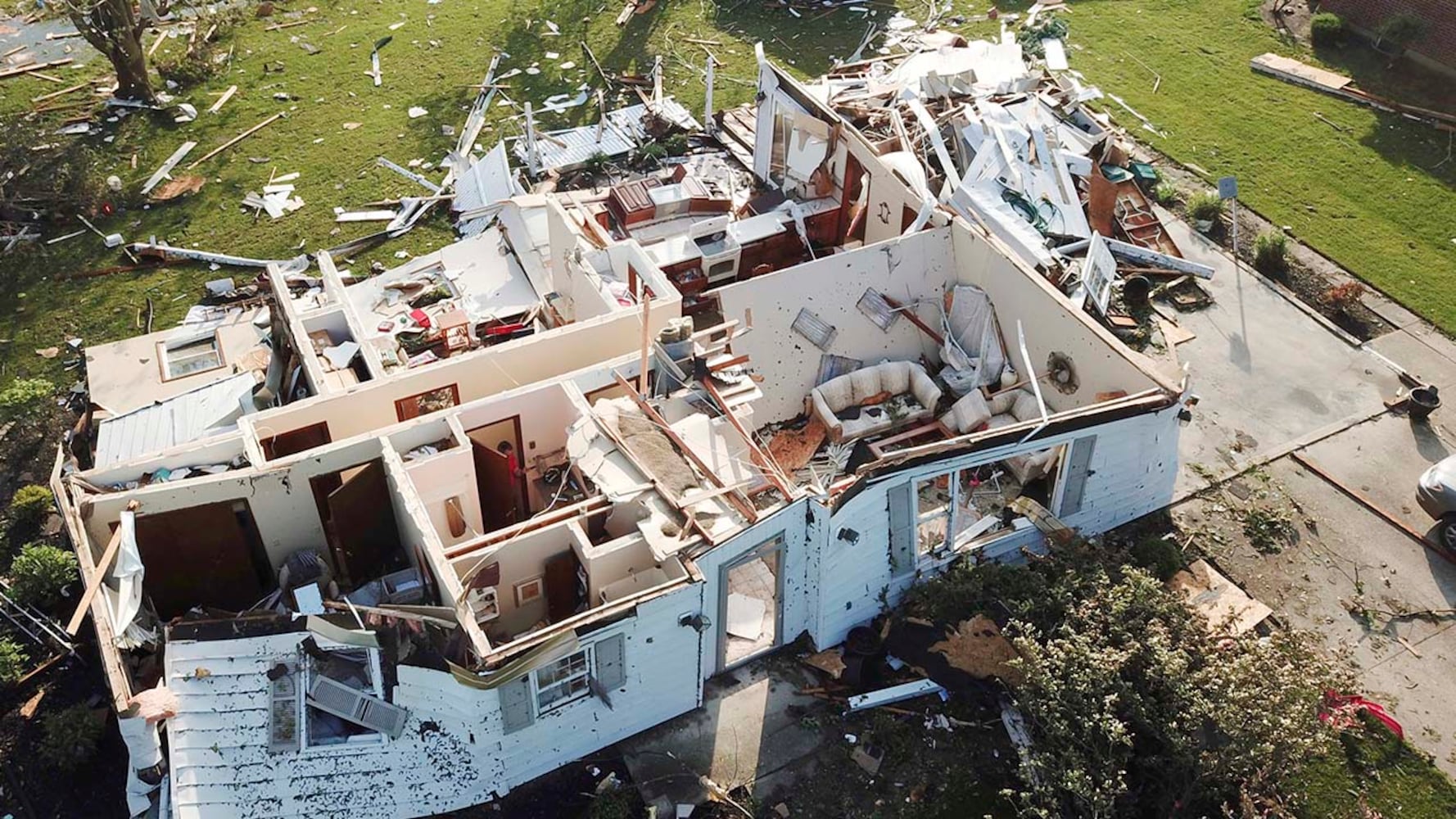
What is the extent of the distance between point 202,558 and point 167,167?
15.3m

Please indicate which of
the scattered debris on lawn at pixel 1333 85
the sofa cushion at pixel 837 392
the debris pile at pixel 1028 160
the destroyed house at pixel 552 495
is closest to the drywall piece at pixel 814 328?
the destroyed house at pixel 552 495

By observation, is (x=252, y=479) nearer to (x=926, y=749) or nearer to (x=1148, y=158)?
(x=926, y=749)

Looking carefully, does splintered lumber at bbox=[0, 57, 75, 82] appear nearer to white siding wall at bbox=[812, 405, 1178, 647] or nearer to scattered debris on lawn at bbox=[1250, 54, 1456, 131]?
white siding wall at bbox=[812, 405, 1178, 647]

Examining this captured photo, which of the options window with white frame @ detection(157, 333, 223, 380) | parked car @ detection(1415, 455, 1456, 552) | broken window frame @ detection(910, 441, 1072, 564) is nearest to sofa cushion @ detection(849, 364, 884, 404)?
broken window frame @ detection(910, 441, 1072, 564)

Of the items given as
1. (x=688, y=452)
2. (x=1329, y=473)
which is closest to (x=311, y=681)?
(x=688, y=452)

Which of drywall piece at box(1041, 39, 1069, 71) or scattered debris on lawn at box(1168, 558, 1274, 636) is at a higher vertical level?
drywall piece at box(1041, 39, 1069, 71)

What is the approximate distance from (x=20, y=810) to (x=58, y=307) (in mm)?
11897

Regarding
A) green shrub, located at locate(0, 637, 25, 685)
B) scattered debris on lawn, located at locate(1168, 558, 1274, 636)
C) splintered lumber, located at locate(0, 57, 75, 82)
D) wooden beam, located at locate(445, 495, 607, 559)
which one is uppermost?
wooden beam, located at locate(445, 495, 607, 559)

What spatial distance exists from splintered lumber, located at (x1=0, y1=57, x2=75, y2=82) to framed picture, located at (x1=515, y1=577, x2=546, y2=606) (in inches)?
998

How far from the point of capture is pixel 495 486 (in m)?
15.4

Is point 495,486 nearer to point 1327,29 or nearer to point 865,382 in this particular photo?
point 865,382

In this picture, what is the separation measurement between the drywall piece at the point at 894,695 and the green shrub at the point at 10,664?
1159 centimetres

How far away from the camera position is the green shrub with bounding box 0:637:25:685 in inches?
586

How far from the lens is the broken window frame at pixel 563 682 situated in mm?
12852
